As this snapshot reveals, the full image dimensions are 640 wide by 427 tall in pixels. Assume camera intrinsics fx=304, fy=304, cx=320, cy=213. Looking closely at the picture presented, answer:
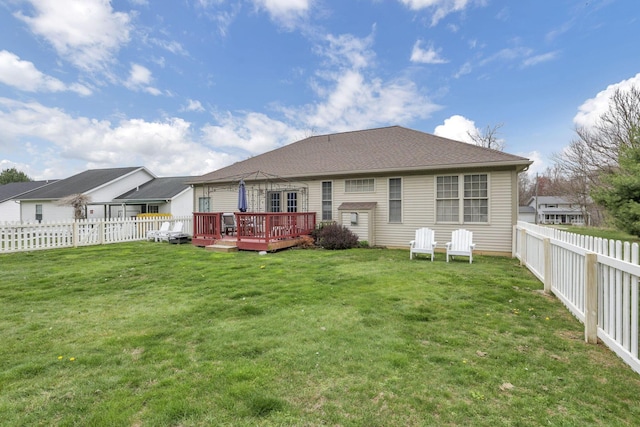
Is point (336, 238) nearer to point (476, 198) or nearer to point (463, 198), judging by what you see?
point (463, 198)

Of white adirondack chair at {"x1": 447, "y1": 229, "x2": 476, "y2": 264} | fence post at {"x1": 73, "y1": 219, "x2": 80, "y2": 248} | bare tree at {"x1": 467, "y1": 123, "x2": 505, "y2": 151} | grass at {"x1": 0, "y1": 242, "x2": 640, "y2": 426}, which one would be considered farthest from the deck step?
bare tree at {"x1": 467, "y1": 123, "x2": 505, "y2": 151}

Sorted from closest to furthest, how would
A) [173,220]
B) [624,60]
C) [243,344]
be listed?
[243,344] < [173,220] < [624,60]

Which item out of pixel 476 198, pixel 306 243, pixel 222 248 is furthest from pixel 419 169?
pixel 222 248

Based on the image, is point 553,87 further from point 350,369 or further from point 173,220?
point 173,220

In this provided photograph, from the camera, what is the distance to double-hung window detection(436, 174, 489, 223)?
32.1 feet

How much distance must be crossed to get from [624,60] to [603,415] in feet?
73.9

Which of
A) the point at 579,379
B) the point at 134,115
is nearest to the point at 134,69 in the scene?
the point at 134,115

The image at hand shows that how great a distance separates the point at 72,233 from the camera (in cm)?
1152

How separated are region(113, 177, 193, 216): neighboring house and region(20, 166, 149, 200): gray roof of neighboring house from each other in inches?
68.0

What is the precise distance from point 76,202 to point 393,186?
21983mm

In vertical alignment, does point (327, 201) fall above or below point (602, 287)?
above

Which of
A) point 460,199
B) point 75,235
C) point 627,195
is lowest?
point 75,235

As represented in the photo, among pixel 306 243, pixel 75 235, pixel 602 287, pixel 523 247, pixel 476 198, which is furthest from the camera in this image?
pixel 75 235

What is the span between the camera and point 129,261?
27.0ft
